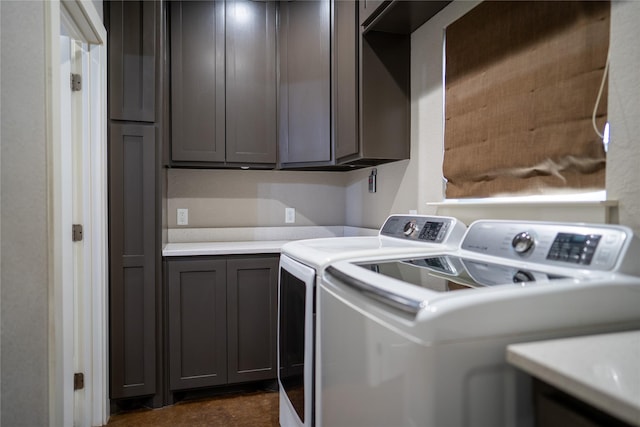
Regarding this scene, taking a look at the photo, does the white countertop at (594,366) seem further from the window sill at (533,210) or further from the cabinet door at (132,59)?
the cabinet door at (132,59)

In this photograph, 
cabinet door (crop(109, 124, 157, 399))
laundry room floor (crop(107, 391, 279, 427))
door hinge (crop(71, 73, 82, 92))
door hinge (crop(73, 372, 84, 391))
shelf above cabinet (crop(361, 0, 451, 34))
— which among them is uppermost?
shelf above cabinet (crop(361, 0, 451, 34))

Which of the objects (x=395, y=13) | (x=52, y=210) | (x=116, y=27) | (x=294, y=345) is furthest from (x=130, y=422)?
(x=395, y=13)

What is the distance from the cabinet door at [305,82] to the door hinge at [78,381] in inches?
64.0

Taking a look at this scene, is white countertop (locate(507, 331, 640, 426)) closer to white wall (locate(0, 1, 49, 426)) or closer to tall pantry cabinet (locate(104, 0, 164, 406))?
white wall (locate(0, 1, 49, 426))

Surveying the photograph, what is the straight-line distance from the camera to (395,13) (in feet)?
6.12

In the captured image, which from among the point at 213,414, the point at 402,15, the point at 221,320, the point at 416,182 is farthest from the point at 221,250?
the point at 402,15

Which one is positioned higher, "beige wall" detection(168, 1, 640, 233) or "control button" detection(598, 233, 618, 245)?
"beige wall" detection(168, 1, 640, 233)

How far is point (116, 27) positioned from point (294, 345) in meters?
1.85

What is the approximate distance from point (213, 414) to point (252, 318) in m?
0.54

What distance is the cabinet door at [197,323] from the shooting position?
7.22ft

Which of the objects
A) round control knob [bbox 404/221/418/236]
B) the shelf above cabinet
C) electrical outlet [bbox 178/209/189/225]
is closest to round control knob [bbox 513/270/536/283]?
round control knob [bbox 404/221/418/236]

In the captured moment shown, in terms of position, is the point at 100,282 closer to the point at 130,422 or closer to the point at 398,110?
the point at 130,422

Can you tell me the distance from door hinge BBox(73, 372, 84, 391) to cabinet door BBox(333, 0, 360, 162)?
5.86ft

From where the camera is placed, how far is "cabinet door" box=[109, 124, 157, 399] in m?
2.08
